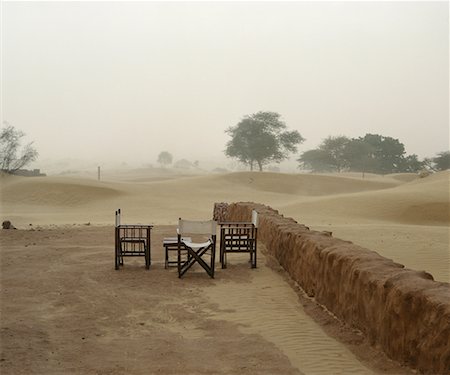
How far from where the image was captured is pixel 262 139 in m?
63.1

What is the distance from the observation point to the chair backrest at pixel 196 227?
946 centimetres

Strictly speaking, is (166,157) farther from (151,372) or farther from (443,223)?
(151,372)

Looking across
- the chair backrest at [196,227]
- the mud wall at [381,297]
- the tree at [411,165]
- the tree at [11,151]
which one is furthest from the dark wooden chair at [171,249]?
the tree at [411,165]

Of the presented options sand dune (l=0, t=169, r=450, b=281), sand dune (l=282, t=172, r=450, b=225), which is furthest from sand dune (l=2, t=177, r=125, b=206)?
sand dune (l=282, t=172, r=450, b=225)

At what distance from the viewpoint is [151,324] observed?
6922 millimetres

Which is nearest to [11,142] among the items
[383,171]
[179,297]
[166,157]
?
[179,297]

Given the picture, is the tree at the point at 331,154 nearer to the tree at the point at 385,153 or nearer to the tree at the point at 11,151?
the tree at the point at 385,153

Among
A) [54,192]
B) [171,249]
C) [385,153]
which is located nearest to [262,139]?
[385,153]

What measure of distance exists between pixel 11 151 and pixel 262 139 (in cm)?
3151

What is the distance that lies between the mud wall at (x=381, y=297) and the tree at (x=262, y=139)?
54200mm

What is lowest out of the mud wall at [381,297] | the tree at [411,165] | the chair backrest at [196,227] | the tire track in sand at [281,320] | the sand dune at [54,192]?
the tire track in sand at [281,320]

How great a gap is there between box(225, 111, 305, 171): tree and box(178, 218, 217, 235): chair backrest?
54.0 meters

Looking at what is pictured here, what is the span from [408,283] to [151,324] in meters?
3.56

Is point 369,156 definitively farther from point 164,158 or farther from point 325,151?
point 164,158
